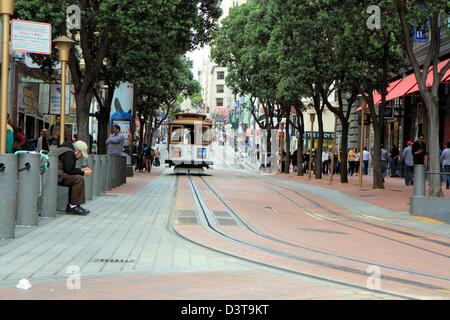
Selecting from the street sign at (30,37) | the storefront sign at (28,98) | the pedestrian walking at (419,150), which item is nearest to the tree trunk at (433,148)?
the pedestrian walking at (419,150)

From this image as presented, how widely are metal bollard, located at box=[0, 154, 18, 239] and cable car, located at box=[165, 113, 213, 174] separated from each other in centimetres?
2629

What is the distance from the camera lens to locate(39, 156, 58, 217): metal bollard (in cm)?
1098

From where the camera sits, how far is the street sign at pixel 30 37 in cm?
1029

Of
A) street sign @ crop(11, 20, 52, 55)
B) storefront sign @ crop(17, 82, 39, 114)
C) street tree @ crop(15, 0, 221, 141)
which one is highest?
street tree @ crop(15, 0, 221, 141)

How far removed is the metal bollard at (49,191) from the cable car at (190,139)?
23932 millimetres

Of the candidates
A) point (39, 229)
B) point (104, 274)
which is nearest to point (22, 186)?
point (39, 229)

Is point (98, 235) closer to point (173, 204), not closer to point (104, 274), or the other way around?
point (104, 274)

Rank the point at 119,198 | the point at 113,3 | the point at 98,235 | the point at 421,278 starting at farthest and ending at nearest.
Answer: the point at 113,3, the point at 119,198, the point at 98,235, the point at 421,278

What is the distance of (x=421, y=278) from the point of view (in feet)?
22.3

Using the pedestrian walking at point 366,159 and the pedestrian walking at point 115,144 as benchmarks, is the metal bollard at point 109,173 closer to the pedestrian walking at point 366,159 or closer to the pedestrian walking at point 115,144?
the pedestrian walking at point 115,144

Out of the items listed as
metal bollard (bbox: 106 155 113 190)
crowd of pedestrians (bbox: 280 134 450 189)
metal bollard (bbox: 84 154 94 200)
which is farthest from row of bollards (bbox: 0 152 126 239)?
crowd of pedestrians (bbox: 280 134 450 189)

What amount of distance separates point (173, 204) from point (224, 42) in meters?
32.4

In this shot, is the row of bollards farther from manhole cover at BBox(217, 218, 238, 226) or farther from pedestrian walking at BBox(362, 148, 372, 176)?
pedestrian walking at BBox(362, 148, 372, 176)
